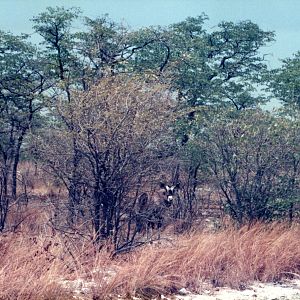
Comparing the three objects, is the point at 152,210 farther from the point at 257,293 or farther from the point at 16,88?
the point at 16,88

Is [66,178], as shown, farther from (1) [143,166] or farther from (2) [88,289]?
(2) [88,289]

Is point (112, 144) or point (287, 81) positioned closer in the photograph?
point (112, 144)

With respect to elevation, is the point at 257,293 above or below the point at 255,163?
below

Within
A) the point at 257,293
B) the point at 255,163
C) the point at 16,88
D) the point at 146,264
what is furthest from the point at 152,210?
the point at 16,88

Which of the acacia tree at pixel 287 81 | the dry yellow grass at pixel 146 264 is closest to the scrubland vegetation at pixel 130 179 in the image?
the dry yellow grass at pixel 146 264

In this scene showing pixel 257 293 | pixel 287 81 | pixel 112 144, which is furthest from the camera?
pixel 287 81

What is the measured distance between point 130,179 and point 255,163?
12.3 feet

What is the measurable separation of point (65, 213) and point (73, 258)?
1851 mm

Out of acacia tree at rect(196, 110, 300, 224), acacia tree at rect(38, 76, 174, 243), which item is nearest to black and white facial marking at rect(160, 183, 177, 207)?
acacia tree at rect(196, 110, 300, 224)

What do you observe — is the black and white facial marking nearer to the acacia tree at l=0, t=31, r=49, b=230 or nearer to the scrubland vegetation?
the scrubland vegetation

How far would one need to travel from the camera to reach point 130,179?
10.1 meters

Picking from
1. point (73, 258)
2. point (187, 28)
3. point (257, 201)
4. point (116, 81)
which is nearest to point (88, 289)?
point (73, 258)

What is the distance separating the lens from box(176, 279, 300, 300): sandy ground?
8.33 metres

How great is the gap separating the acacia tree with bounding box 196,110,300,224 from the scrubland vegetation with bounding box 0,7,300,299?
28 mm
